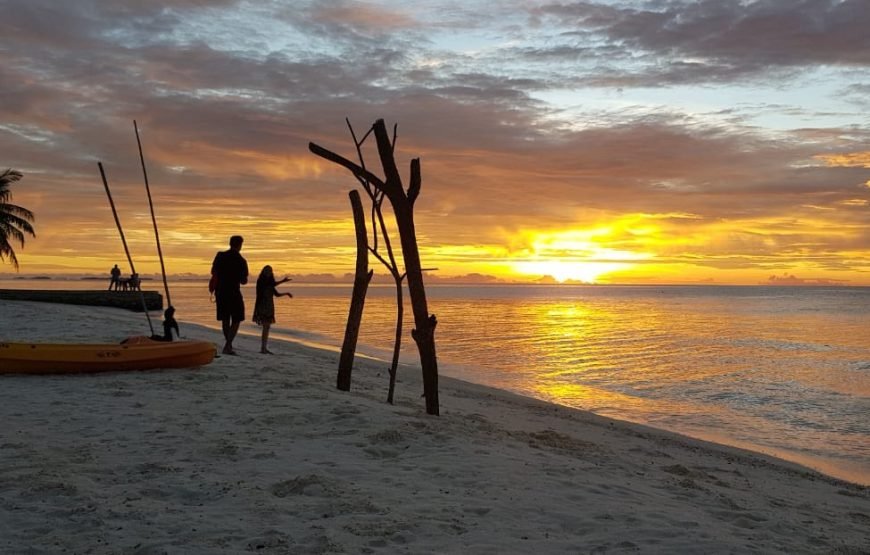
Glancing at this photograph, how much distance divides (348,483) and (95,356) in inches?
263

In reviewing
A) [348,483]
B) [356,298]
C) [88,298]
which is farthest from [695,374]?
[88,298]

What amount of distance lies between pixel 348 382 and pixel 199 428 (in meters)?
3.80

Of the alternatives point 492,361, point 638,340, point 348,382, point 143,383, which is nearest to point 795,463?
point 348,382

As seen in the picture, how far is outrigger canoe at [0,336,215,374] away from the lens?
10656 millimetres

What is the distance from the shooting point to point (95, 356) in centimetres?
1084

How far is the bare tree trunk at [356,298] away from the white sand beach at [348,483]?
2.86 ft

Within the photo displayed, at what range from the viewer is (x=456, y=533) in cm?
499

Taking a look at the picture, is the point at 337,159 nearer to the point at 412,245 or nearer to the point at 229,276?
the point at 412,245

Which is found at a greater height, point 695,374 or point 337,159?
point 337,159

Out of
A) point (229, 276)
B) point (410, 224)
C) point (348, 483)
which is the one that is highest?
point (410, 224)

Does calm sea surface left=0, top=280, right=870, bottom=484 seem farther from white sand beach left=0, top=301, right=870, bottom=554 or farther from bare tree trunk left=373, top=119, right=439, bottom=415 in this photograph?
bare tree trunk left=373, top=119, right=439, bottom=415

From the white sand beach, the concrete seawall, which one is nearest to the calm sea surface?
the white sand beach

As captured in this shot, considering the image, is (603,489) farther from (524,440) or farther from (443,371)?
(443,371)

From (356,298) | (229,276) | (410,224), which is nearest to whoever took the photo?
(410,224)
